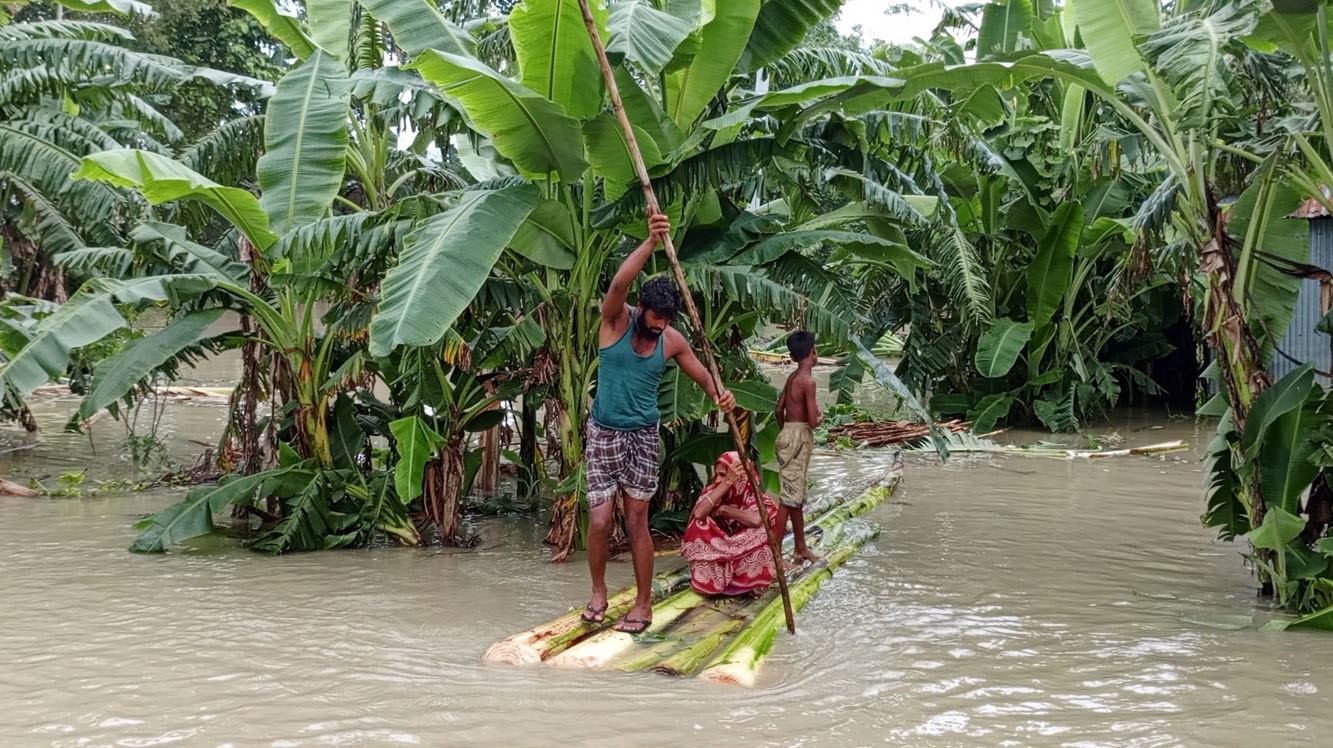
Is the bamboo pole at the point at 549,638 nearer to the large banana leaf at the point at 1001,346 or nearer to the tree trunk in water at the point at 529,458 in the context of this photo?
the tree trunk in water at the point at 529,458

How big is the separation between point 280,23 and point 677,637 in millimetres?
5684

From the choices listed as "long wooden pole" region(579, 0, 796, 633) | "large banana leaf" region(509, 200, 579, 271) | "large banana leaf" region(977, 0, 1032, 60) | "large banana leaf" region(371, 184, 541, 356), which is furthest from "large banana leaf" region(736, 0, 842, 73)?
"large banana leaf" region(977, 0, 1032, 60)

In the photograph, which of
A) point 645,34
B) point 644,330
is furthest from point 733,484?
point 645,34

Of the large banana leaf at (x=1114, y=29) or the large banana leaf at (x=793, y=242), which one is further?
the large banana leaf at (x=793, y=242)

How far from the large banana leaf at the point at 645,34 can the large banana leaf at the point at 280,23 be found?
9.99ft

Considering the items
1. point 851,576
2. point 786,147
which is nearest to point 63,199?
point 786,147

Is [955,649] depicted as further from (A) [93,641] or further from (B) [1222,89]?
(A) [93,641]

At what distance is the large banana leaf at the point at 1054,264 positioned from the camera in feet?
41.6

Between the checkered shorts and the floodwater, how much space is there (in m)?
0.91

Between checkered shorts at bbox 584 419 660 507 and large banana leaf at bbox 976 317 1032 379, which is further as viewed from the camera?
large banana leaf at bbox 976 317 1032 379

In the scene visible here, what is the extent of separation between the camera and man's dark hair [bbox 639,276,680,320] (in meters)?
5.27

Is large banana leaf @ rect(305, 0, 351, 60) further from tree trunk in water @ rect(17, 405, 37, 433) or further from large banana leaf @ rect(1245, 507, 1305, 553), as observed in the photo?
large banana leaf @ rect(1245, 507, 1305, 553)

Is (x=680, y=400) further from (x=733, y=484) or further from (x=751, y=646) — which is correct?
(x=751, y=646)

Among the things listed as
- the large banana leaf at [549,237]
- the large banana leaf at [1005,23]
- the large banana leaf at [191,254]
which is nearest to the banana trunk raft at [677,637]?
the large banana leaf at [549,237]
